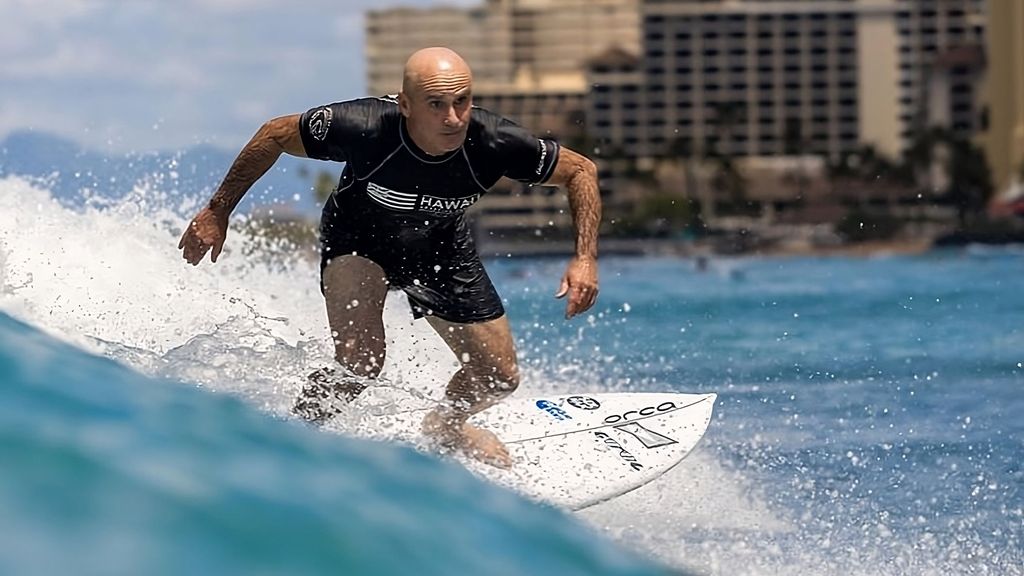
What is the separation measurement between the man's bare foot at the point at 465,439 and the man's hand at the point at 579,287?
76 cm

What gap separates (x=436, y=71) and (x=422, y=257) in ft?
2.78

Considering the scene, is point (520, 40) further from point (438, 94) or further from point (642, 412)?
point (438, 94)

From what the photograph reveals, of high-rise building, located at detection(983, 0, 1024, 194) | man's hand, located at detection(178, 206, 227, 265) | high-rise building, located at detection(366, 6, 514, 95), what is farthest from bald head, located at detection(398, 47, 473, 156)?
high-rise building, located at detection(366, 6, 514, 95)

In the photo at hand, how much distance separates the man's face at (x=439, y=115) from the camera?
531 centimetres

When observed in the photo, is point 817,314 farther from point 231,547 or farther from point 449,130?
point 231,547

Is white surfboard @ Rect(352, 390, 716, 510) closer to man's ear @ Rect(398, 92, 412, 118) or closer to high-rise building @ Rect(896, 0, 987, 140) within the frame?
man's ear @ Rect(398, 92, 412, 118)

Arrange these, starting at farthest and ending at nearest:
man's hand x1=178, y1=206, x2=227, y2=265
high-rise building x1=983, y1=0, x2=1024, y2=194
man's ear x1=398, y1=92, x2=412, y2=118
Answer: high-rise building x1=983, y1=0, x2=1024, y2=194 → man's hand x1=178, y1=206, x2=227, y2=265 → man's ear x1=398, y1=92, x2=412, y2=118

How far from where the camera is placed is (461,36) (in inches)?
4646

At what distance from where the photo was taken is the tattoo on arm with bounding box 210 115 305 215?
18.4 ft

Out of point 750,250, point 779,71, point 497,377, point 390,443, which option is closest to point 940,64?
point 779,71

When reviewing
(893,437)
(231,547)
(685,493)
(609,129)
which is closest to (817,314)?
(893,437)

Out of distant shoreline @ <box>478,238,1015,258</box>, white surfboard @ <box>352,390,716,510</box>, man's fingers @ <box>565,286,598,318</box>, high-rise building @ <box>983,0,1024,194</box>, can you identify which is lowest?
distant shoreline @ <box>478,238,1015,258</box>

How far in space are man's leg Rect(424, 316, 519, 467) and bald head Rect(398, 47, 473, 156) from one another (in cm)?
82

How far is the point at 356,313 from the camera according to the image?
19.3ft
